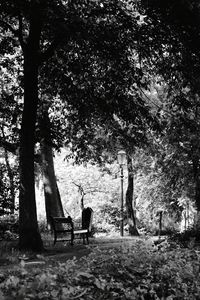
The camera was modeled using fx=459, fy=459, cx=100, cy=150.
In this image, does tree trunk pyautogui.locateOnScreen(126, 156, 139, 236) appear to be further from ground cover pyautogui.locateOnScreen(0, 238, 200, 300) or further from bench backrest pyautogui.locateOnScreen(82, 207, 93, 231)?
ground cover pyautogui.locateOnScreen(0, 238, 200, 300)

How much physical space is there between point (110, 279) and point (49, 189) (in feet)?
60.8

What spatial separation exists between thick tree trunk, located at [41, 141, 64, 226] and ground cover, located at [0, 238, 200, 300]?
1666 cm

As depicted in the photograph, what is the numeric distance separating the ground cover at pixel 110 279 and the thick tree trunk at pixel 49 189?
656 inches

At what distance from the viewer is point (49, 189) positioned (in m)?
23.6

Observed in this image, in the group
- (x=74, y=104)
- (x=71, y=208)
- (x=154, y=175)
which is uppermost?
(x=74, y=104)

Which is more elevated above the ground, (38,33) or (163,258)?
(38,33)

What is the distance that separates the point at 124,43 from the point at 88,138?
22.0 feet

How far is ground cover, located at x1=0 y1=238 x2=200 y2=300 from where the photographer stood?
14.8 feet

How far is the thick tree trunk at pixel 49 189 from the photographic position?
23406 millimetres

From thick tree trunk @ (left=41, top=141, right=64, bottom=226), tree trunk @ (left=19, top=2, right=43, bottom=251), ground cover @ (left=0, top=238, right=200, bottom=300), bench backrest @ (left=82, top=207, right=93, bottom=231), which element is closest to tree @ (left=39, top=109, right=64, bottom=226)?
thick tree trunk @ (left=41, top=141, right=64, bottom=226)

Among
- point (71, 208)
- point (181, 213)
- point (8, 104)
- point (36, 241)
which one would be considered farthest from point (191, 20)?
point (71, 208)

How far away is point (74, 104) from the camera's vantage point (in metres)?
16.8

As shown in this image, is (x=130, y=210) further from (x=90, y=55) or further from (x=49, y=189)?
(x=90, y=55)

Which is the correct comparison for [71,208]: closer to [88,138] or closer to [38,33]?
[88,138]
